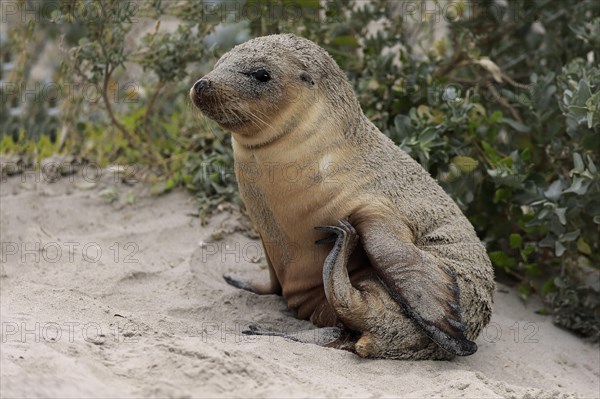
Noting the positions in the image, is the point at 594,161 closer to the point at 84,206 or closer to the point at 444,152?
the point at 444,152

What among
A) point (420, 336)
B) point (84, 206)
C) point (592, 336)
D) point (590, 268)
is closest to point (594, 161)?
point (590, 268)

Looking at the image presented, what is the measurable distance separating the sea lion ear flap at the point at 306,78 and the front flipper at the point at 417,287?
2.40 feet

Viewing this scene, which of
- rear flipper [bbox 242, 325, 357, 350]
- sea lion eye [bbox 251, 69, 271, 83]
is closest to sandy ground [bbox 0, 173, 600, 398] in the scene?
rear flipper [bbox 242, 325, 357, 350]

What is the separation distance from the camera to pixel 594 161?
554 centimetres

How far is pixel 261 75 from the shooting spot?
4.04m

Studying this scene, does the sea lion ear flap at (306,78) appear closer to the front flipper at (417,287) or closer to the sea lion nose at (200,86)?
the sea lion nose at (200,86)

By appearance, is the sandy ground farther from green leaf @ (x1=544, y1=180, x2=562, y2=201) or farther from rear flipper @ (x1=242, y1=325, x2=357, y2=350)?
green leaf @ (x1=544, y1=180, x2=562, y2=201)

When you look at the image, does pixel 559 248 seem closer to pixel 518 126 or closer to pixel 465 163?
pixel 465 163

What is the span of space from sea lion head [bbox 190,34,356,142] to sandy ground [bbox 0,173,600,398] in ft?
3.28

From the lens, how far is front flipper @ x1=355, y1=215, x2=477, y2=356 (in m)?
3.95

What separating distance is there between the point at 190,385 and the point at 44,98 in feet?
15.6

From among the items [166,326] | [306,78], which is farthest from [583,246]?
[166,326]

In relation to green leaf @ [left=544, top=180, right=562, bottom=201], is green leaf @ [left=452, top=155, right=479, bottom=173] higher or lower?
higher

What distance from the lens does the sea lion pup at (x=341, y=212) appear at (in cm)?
396
